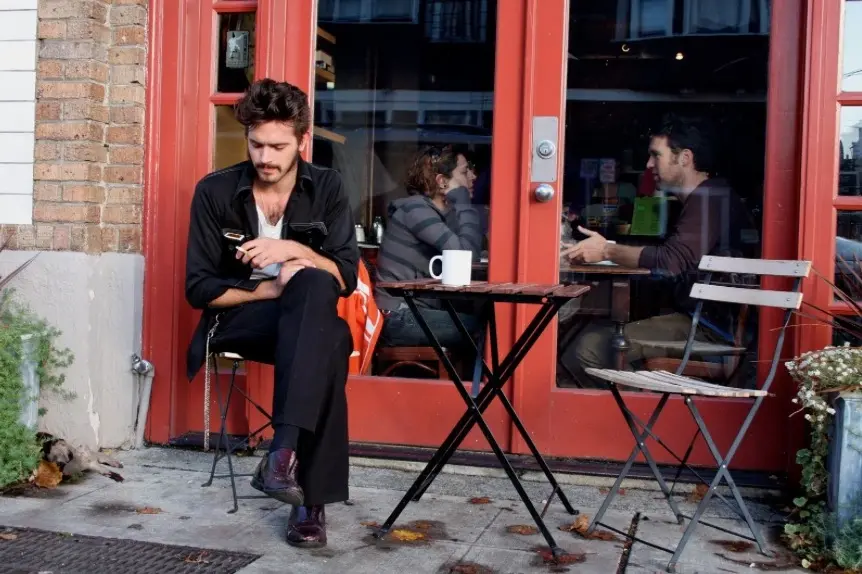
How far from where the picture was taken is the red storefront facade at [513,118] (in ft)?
13.4

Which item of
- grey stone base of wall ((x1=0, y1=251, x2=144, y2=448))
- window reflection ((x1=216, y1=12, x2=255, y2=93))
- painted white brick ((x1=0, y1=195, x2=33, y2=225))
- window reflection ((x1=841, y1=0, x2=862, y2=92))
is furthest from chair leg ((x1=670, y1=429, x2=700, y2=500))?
painted white brick ((x1=0, y1=195, x2=33, y2=225))

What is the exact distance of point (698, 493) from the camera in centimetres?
407

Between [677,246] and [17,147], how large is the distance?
2981mm

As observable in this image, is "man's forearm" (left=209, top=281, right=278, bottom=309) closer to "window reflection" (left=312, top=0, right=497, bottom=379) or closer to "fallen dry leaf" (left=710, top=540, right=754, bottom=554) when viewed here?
"window reflection" (left=312, top=0, right=497, bottom=379)

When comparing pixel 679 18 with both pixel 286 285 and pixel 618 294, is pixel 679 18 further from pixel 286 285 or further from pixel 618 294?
pixel 286 285

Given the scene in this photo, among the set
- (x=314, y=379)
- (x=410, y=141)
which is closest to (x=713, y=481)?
(x=314, y=379)

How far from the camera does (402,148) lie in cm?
482

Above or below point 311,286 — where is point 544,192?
above

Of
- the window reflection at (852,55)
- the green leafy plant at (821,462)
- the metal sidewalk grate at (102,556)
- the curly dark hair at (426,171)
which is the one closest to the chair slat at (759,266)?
the green leafy plant at (821,462)

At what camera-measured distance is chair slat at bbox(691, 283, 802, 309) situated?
3.56 meters

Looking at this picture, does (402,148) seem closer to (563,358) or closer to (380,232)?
(380,232)

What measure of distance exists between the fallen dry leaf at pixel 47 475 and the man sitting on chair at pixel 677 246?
2141mm

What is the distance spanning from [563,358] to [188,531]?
1752 millimetres

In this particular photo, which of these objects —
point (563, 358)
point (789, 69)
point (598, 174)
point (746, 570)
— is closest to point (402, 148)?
point (598, 174)
